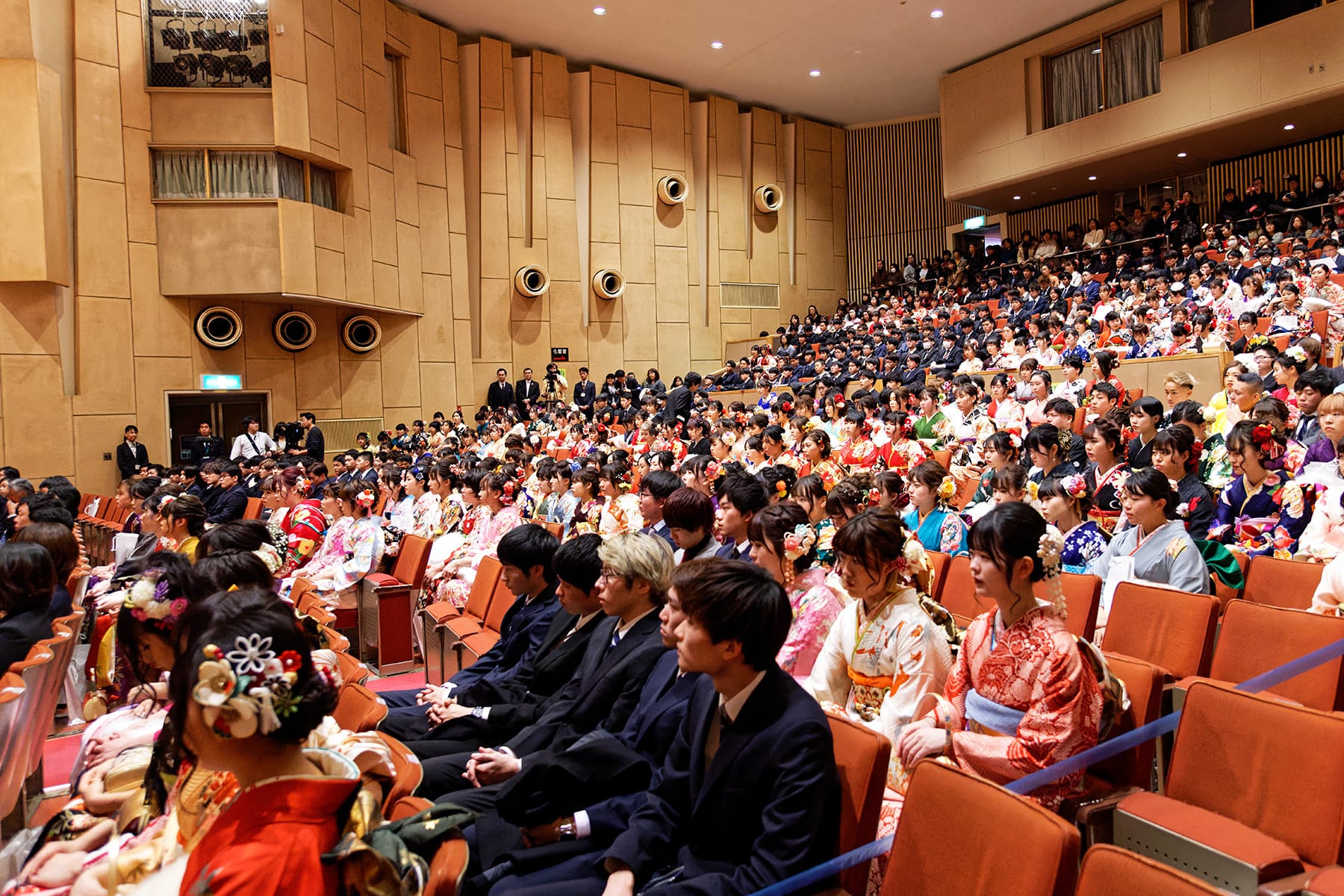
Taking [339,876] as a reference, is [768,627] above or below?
above

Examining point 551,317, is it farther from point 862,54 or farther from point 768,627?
point 768,627

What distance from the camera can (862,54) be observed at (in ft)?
49.4

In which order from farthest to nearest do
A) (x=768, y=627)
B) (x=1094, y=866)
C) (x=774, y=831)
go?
(x=768, y=627) < (x=774, y=831) < (x=1094, y=866)

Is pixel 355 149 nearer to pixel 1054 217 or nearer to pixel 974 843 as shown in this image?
pixel 1054 217

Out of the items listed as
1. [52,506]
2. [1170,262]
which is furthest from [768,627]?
[1170,262]

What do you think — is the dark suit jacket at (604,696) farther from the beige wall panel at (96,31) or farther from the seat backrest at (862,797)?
the beige wall panel at (96,31)

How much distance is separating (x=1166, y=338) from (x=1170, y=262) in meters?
3.50

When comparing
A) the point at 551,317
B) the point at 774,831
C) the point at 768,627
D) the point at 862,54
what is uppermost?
the point at 862,54

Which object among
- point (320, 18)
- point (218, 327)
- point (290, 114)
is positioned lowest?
point (218, 327)

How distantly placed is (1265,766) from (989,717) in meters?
0.52

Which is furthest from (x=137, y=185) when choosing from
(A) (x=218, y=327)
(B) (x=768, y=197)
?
(B) (x=768, y=197)

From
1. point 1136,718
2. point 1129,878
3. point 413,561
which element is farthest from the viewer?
point 413,561

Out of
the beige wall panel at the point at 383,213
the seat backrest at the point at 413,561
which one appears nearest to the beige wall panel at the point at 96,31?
the beige wall panel at the point at 383,213

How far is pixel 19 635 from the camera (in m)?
3.07
